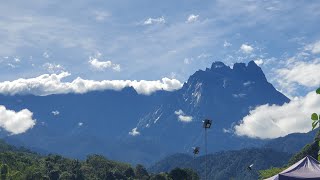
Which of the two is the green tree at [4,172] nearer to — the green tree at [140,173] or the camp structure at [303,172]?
the green tree at [140,173]

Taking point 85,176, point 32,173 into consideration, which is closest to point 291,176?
point 32,173

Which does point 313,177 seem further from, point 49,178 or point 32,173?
point 49,178

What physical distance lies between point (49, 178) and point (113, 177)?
17858 millimetres

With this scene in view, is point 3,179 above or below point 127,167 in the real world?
below

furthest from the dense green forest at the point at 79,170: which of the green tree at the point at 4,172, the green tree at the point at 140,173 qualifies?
the green tree at the point at 4,172

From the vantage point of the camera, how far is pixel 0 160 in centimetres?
11512

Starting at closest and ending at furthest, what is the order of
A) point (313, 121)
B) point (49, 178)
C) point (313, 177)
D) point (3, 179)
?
point (313, 121) < point (313, 177) < point (3, 179) < point (49, 178)

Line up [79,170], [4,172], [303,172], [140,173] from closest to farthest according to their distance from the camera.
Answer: [303,172] → [4,172] → [79,170] → [140,173]

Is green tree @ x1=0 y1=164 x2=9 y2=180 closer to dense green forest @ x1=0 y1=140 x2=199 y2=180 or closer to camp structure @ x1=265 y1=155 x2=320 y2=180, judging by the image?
dense green forest @ x1=0 y1=140 x2=199 y2=180

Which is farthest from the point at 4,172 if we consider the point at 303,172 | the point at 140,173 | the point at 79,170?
the point at 303,172

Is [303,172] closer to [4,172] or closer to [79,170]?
[4,172]

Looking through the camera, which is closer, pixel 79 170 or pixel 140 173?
pixel 79 170

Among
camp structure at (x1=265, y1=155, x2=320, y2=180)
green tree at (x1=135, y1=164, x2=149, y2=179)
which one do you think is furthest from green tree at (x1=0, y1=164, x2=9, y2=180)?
camp structure at (x1=265, y1=155, x2=320, y2=180)

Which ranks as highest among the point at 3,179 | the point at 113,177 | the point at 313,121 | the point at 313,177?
the point at 113,177
